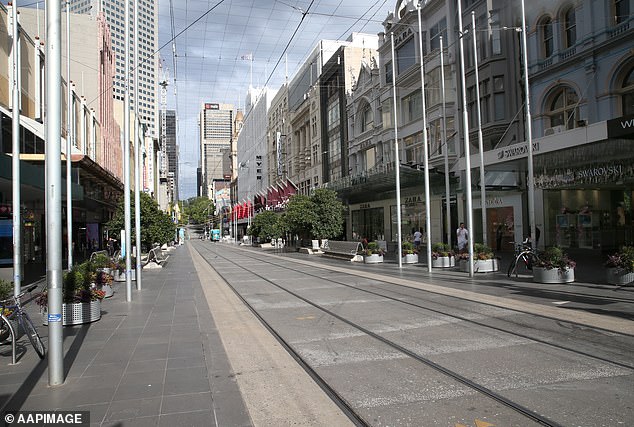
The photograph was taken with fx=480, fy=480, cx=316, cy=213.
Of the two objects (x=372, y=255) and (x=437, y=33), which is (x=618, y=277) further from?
(x=437, y=33)

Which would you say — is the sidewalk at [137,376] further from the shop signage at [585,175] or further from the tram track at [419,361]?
the shop signage at [585,175]

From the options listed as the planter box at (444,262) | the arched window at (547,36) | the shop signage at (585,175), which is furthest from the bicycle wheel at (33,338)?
the arched window at (547,36)

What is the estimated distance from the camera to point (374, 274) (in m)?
19.3

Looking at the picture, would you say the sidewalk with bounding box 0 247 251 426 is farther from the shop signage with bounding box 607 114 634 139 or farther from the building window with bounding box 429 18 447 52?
the building window with bounding box 429 18 447 52

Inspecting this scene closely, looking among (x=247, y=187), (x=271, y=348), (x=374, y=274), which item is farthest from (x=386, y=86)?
(x=247, y=187)

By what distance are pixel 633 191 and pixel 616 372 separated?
2261cm

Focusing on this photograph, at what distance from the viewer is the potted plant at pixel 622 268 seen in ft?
42.8

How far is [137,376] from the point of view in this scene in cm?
611

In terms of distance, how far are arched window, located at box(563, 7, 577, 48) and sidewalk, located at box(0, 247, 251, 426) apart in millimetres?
23575

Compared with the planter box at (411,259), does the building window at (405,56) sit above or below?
above

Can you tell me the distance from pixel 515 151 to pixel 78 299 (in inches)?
733

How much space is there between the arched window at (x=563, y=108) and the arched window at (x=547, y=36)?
2.24 m

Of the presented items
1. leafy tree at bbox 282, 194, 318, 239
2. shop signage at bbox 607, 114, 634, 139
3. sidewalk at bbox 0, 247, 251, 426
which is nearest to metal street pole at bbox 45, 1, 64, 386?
sidewalk at bbox 0, 247, 251, 426

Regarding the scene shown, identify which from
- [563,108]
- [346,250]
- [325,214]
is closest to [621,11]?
[563,108]
